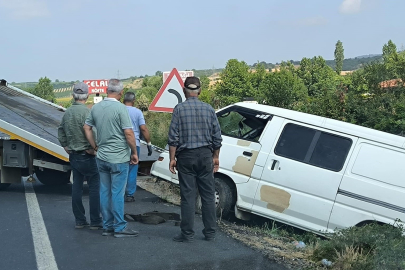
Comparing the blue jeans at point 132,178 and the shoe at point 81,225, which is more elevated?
the blue jeans at point 132,178

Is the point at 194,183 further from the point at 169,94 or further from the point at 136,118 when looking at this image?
the point at 169,94

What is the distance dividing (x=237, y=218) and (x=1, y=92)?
779cm

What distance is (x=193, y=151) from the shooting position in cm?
614

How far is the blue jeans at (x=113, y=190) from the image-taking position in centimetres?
634

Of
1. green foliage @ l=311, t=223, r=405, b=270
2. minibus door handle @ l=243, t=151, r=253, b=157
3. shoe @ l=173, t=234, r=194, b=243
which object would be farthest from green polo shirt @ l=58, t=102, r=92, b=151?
green foliage @ l=311, t=223, r=405, b=270

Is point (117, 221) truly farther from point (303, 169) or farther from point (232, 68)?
point (232, 68)

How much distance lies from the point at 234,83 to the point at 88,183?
1810 inches

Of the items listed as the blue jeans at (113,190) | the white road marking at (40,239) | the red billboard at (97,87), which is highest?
the red billboard at (97,87)

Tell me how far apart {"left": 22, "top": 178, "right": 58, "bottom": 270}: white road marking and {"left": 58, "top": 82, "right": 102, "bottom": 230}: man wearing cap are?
21.0 inches

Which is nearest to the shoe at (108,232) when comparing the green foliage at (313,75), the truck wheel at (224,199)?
the truck wheel at (224,199)

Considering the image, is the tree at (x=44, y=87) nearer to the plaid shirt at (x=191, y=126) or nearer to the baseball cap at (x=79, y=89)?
the baseball cap at (x=79, y=89)

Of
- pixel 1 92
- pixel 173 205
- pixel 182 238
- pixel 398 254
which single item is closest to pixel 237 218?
pixel 173 205

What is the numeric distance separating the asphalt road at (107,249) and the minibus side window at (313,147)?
166cm

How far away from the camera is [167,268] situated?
5340mm
